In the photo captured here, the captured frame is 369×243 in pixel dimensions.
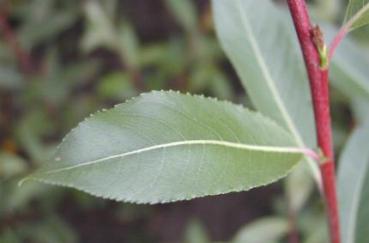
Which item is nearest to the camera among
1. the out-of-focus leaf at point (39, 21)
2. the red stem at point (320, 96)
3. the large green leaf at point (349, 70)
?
the red stem at point (320, 96)

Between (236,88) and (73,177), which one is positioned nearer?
(73,177)

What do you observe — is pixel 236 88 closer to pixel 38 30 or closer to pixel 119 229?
pixel 119 229

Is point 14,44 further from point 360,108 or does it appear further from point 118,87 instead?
point 360,108

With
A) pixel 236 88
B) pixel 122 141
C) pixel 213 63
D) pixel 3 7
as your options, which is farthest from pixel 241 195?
pixel 122 141

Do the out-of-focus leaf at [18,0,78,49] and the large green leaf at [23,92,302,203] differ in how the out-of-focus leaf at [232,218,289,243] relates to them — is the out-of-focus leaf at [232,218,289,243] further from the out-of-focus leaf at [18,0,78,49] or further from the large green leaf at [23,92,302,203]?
the out-of-focus leaf at [18,0,78,49]

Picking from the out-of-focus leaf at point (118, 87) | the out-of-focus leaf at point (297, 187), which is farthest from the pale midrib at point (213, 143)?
the out-of-focus leaf at point (118, 87)

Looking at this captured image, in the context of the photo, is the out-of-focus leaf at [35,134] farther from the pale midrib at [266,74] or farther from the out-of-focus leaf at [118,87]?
the pale midrib at [266,74]

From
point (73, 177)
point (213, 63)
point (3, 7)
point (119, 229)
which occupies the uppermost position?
point (3, 7)
